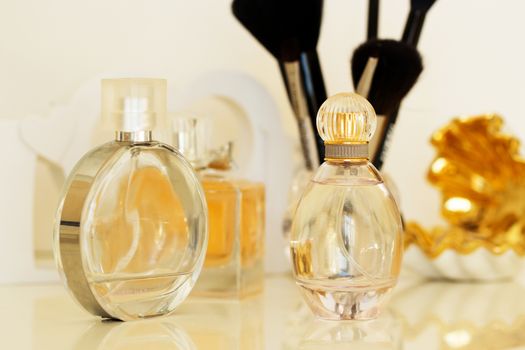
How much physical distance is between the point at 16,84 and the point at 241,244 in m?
0.26

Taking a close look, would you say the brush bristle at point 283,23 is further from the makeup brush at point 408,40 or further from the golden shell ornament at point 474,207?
the golden shell ornament at point 474,207

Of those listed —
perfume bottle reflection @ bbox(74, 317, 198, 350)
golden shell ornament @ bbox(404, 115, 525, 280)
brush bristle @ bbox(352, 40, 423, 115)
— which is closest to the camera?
perfume bottle reflection @ bbox(74, 317, 198, 350)

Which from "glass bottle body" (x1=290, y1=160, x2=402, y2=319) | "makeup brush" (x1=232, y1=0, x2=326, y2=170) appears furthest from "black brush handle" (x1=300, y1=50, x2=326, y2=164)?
"glass bottle body" (x1=290, y1=160, x2=402, y2=319)

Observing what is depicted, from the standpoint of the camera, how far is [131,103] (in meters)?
0.65

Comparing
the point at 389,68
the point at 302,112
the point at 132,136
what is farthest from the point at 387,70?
the point at 132,136

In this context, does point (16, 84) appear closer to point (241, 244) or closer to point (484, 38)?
point (241, 244)

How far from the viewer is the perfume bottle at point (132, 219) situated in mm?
643

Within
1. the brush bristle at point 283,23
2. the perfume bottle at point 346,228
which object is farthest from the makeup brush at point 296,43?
the perfume bottle at point 346,228

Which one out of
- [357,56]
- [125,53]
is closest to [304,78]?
[357,56]

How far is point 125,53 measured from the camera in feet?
2.91

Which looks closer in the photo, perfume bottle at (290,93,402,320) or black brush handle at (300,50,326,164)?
perfume bottle at (290,93,402,320)

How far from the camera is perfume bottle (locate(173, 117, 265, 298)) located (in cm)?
75

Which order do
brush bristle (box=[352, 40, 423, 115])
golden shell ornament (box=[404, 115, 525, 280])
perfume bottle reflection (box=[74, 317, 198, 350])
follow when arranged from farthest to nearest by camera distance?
golden shell ornament (box=[404, 115, 525, 280]) → brush bristle (box=[352, 40, 423, 115]) → perfume bottle reflection (box=[74, 317, 198, 350])

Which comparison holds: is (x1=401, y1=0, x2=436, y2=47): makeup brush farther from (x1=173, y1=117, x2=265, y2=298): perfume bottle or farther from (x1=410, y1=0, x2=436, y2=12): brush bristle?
(x1=173, y1=117, x2=265, y2=298): perfume bottle
